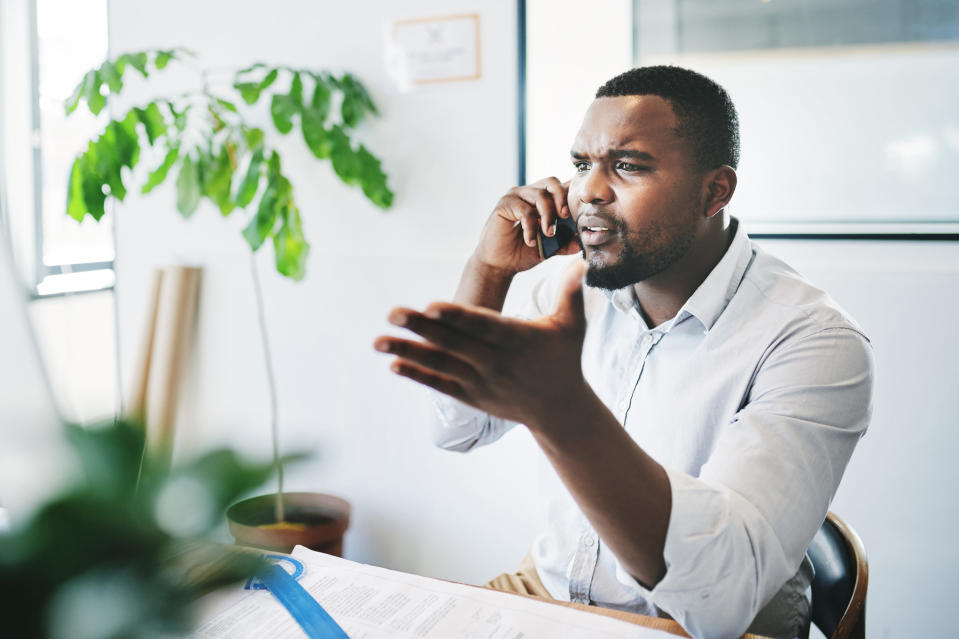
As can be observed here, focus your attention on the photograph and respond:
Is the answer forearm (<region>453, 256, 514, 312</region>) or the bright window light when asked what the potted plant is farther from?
forearm (<region>453, 256, 514, 312</region>)

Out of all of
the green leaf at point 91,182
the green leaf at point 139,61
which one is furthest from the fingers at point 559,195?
the green leaf at point 91,182

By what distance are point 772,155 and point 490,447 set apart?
3.69 ft

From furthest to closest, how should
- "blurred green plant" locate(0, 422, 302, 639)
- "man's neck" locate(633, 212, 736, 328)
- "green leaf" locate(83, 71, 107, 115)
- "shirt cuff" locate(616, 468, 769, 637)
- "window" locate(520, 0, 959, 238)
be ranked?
"green leaf" locate(83, 71, 107, 115) → "window" locate(520, 0, 959, 238) → "man's neck" locate(633, 212, 736, 328) → "shirt cuff" locate(616, 468, 769, 637) → "blurred green plant" locate(0, 422, 302, 639)

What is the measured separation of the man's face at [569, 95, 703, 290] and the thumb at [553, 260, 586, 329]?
73 cm

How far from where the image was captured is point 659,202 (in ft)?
4.23

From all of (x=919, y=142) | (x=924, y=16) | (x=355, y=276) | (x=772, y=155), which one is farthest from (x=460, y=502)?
(x=924, y=16)

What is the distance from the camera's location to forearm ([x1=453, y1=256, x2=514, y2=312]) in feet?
4.68

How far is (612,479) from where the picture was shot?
71 centimetres

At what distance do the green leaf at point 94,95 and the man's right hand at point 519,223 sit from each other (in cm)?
115

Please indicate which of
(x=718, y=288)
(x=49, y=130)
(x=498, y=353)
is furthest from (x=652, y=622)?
(x=49, y=130)

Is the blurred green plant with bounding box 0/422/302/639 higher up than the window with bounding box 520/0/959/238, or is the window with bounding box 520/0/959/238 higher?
the window with bounding box 520/0/959/238

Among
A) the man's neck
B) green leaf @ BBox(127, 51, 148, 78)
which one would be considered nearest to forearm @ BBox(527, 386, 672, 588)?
the man's neck

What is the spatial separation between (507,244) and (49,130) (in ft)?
6.49

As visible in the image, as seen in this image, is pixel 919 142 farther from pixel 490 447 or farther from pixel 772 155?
pixel 490 447
